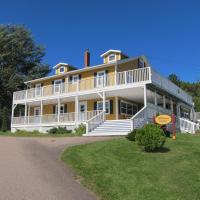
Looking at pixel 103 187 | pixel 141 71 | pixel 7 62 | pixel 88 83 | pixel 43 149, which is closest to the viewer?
pixel 103 187

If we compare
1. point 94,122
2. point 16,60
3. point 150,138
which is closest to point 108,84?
point 94,122

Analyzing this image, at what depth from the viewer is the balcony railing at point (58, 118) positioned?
2549 centimetres

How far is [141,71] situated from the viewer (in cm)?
2228

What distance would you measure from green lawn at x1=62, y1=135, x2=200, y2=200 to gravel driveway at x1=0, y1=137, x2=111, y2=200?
19.0 inches

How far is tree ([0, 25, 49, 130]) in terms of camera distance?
4266 centimetres

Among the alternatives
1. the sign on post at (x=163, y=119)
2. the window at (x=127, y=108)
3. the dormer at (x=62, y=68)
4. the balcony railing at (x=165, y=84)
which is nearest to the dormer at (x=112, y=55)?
the window at (x=127, y=108)

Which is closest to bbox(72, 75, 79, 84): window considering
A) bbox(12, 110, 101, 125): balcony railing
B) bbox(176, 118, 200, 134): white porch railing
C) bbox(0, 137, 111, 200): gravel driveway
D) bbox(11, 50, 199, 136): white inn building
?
bbox(11, 50, 199, 136): white inn building

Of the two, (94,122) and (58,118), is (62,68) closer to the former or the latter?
(58,118)

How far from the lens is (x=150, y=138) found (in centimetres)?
1243

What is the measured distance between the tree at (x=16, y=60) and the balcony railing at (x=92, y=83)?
10.9 meters

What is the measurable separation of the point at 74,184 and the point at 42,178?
99 centimetres

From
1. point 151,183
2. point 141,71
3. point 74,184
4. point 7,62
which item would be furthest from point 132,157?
point 7,62

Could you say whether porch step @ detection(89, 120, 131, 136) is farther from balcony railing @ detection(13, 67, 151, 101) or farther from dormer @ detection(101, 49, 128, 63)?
dormer @ detection(101, 49, 128, 63)

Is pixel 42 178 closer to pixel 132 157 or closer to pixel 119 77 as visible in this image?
A: pixel 132 157
